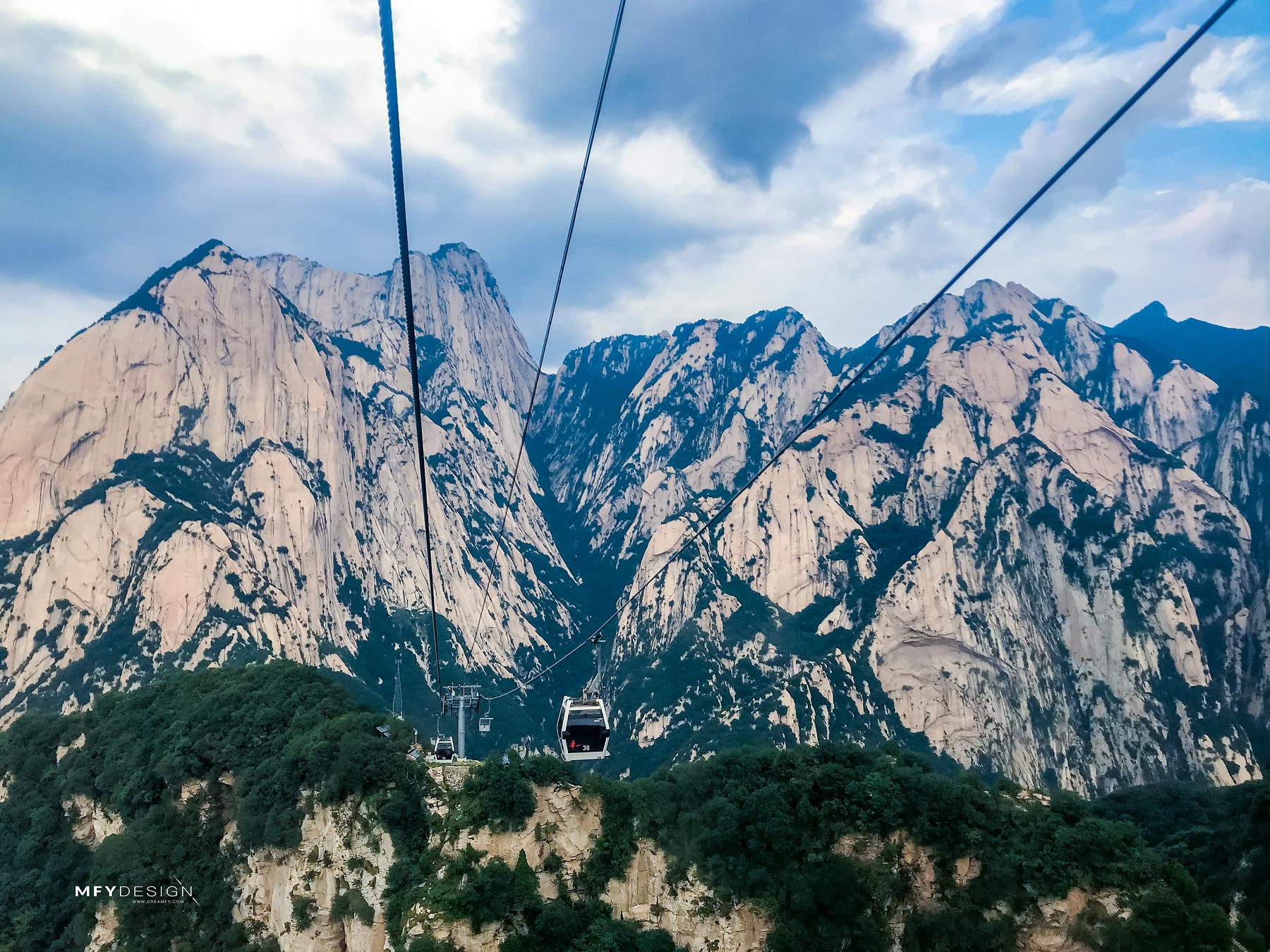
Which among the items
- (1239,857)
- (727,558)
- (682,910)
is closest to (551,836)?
(682,910)

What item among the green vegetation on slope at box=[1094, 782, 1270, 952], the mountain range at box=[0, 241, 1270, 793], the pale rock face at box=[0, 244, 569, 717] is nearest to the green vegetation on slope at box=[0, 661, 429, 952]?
the green vegetation on slope at box=[1094, 782, 1270, 952]

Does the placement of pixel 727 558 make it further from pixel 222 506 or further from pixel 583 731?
pixel 583 731

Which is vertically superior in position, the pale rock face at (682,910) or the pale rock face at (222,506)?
the pale rock face at (222,506)

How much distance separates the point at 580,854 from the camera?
1428 inches

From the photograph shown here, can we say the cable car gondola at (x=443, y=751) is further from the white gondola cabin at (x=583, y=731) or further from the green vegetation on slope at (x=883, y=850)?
the green vegetation on slope at (x=883, y=850)

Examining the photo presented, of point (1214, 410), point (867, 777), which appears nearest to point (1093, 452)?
point (1214, 410)

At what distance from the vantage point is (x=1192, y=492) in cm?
12775

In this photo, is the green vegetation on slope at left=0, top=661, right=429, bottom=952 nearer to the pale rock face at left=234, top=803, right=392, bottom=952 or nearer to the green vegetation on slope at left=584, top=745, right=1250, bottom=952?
the pale rock face at left=234, top=803, right=392, bottom=952

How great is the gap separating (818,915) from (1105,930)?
10.5 m

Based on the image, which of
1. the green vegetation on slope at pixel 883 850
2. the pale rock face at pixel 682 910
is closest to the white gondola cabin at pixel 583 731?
the green vegetation on slope at pixel 883 850

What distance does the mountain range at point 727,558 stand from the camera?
99.4 metres

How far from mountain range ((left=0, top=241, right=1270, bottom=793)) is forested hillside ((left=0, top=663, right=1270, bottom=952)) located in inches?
2090

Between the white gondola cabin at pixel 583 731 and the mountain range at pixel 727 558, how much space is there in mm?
70494

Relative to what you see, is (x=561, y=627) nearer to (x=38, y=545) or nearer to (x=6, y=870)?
(x=38, y=545)
